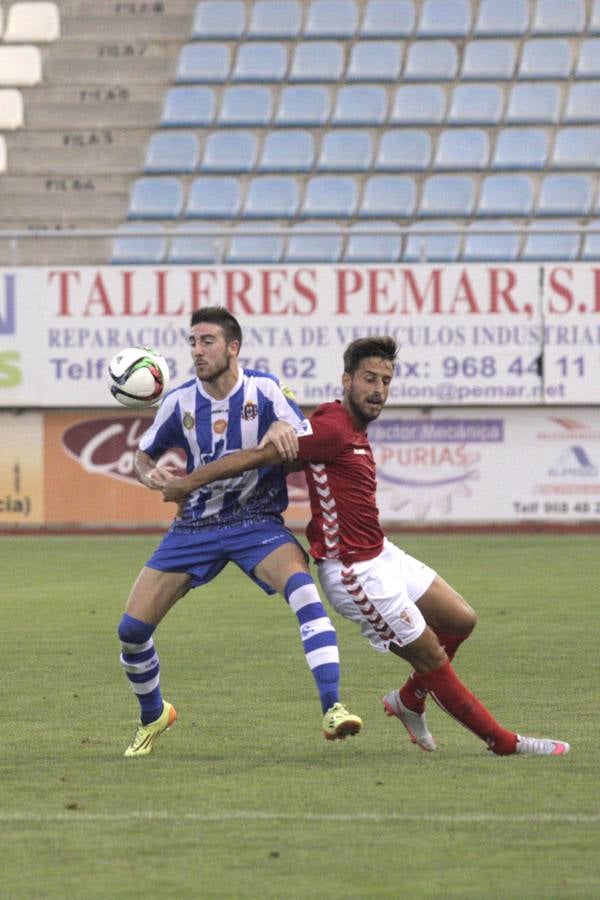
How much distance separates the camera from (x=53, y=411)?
22.3m

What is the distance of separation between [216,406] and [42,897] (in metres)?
3.23

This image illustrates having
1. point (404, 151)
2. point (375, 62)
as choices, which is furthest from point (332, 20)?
point (404, 151)

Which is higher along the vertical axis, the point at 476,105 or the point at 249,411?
the point at 476,105

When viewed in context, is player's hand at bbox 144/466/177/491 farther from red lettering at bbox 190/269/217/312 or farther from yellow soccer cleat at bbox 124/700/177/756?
red lettering at bbox 190/269/217/312

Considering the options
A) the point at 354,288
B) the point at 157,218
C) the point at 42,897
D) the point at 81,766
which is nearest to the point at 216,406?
the point at 81,766

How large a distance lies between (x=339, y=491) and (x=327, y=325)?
1438 cm

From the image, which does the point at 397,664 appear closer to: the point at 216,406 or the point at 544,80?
the point at 216,406

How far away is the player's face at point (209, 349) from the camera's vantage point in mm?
7590

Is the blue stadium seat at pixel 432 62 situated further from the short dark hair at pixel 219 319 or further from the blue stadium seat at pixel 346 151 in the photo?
the short dark hair at pixel 219 319

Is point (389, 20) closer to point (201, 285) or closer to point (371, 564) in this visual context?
point (201, 285)

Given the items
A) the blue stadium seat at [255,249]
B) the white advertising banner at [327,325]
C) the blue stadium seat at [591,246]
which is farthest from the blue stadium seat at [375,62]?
the white advertising banner at [327,325]

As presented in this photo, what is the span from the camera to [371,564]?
7355 mm

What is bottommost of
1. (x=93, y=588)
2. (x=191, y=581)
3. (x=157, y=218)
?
(x=93, y=588)

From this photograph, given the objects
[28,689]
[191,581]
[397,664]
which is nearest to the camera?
[191,581]
